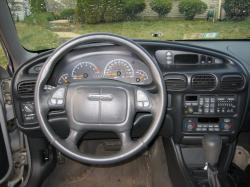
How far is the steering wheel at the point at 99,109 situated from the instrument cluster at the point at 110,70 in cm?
27

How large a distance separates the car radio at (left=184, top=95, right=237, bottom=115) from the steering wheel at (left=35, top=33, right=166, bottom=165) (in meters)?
0.48

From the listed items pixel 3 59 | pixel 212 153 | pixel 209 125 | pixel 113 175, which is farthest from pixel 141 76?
pixel 113 175

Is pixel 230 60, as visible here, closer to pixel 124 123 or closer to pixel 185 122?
pixel 185 122

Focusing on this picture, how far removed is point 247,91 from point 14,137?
4.96 feet

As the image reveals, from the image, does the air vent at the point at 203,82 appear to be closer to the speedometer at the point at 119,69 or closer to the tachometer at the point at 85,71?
the speedometer at the point at 119,69

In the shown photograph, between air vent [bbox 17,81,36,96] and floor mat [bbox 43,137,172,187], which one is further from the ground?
air vent [bbox 17,81,36,96]

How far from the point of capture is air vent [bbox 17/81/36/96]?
2275 millimetres

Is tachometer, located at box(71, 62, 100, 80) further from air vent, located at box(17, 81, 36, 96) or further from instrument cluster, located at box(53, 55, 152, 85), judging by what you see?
air vent, located at box(17, 81, 36, 96)

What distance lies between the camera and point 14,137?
103 inches

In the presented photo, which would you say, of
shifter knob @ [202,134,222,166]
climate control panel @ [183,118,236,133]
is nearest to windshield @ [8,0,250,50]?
climate control panel @ [183,118,236,133]

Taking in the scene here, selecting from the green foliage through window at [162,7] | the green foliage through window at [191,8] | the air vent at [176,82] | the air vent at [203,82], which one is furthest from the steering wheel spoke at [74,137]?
the green foliage through window at [191,8]

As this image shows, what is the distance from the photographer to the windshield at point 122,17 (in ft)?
8.07

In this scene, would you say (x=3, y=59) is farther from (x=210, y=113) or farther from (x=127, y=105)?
(x=210, y=113)

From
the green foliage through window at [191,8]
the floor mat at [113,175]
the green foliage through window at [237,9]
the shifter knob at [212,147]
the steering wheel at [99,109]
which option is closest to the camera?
the steering wheel at [99,109]
